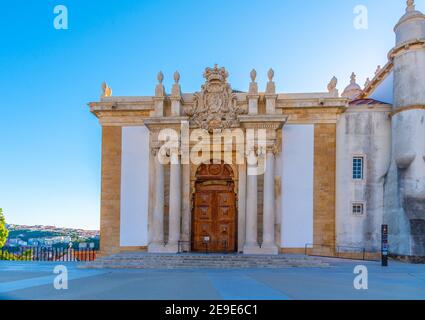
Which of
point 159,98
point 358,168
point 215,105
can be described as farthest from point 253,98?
point 358,168

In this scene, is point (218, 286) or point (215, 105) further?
point (215, 105)

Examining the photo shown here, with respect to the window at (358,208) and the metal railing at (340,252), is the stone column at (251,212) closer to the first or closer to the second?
the metal railing at (340,252)

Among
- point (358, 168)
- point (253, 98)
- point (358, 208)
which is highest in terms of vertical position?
point (253, 98)

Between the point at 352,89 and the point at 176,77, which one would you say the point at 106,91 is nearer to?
the point at 176,77

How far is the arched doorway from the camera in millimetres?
17891

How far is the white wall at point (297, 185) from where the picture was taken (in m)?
17.3

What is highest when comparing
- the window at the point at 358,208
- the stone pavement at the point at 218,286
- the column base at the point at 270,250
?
the window at the point at 358,208

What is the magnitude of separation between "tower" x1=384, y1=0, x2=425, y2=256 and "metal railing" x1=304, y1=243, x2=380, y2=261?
101 centimetres

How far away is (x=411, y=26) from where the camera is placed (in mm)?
16844

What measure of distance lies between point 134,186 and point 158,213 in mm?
2021

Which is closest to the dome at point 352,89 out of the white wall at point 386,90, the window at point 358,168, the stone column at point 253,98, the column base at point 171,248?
the white wall at point 386,90

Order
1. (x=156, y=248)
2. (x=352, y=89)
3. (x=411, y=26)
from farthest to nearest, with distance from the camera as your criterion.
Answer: (x=352, y=89) < (x=411, y=26) < (x=156, y=248)

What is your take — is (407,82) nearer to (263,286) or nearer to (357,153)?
(357,153)

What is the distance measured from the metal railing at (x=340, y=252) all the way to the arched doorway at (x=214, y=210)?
11.9 feet
